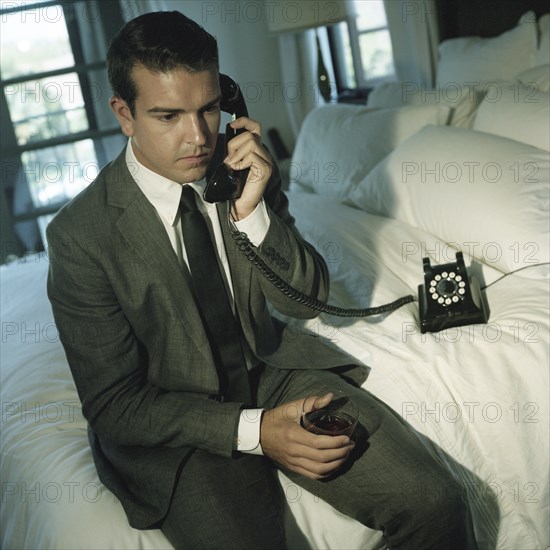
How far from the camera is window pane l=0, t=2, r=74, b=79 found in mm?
4266

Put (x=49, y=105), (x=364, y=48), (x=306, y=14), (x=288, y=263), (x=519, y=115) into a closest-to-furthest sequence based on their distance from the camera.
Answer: (x=288, y=263)
(x=519, y=115)
(x=306, y=14)
(x=364, y=48)
(x=49, y=105)

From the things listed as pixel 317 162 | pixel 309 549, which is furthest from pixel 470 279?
pixel 317 162

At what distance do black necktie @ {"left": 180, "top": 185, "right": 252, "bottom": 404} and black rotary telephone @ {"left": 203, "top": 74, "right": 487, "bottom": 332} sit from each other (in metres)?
0.06

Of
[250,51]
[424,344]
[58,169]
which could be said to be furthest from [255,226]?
[58,169]

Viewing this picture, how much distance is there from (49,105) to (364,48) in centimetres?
198

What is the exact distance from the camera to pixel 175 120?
1.44 meters

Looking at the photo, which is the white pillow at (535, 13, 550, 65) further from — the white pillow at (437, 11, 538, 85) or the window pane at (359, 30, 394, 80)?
the window pane at (359, 30, 394, 80)

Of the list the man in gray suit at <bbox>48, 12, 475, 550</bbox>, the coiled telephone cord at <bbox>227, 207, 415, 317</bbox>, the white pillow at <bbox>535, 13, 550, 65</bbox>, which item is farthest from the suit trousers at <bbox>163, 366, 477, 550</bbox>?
the white pillow at <bbox>535, 13, 550, 65</bbox>

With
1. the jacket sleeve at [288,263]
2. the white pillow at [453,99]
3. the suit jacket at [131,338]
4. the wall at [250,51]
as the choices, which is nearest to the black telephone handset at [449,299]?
the jacket sleeve at [288,263]

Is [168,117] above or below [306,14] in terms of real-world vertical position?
below

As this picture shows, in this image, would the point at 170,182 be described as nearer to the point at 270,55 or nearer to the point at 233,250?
the point at 233,250

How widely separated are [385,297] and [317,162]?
132 cm

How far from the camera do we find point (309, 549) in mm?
1393

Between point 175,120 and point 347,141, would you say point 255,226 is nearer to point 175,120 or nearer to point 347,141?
point 175,120
